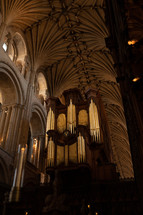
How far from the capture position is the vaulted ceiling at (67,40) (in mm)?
14656

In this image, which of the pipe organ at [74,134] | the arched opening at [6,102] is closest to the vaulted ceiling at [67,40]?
the arched opening at [6,102]

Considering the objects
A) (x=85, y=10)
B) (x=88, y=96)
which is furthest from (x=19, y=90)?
(x=85, y=10)

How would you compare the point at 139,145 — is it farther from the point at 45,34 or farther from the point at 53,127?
the point at 45,34

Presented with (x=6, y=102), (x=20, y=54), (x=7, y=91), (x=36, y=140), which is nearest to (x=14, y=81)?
(x=7, y=91)

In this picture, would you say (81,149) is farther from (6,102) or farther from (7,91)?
(7,91)

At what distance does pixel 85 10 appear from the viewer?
15219 millimetres

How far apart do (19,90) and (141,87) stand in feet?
33.9

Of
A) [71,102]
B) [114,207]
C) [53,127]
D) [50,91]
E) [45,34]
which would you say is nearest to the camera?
[114,207]

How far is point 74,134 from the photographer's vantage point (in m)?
10.7

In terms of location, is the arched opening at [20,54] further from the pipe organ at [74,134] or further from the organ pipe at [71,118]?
the organ pipe at [71,118]

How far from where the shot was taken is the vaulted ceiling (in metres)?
14.7

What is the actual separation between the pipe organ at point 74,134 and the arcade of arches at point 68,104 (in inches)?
2.1

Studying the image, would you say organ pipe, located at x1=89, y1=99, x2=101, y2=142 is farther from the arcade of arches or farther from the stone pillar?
the stone pillar

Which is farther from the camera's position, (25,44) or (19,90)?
(25,44)
